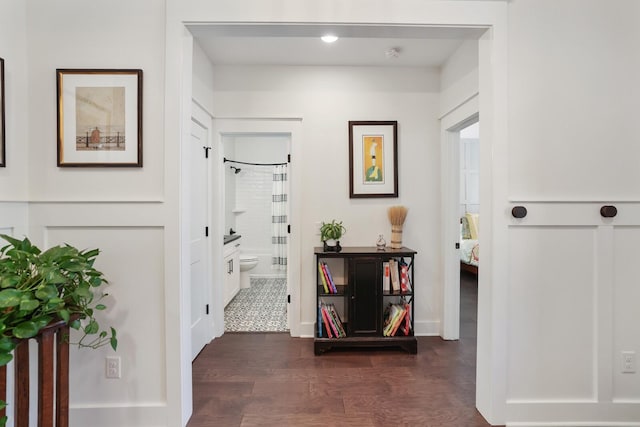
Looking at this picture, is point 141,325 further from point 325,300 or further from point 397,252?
point 397,252

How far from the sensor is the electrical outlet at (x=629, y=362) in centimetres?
177

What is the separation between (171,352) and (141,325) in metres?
0.22

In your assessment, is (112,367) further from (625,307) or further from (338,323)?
(625,307)

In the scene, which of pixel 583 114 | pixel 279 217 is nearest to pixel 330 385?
pixel 583 114

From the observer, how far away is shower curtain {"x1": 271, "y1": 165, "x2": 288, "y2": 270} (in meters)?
5.53

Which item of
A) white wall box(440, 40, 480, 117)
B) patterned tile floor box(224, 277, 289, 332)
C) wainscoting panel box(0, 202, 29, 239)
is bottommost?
patterned tile floor box(224, 277, 289, 332)

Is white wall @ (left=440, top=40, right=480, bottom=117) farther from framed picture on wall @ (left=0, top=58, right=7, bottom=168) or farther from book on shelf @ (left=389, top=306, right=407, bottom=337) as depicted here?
framed picture on wall @ (left=0, top=58, right=7, bottom=168)

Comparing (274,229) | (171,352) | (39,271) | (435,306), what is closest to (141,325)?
(171,352)

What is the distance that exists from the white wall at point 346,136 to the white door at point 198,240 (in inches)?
20.0

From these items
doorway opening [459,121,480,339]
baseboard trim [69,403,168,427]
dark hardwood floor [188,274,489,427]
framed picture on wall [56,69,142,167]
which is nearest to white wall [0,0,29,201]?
framed picture on wall [56,69,142,167]

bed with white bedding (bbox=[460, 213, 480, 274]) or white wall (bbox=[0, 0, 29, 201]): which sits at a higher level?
white wall (bbox=[0, 0, 29, 201])

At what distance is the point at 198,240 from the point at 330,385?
158 cm

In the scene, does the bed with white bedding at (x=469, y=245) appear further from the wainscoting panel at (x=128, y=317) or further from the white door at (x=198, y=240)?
the wainscoting panel at (x=128, y=317)

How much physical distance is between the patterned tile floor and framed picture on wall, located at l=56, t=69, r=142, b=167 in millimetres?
2105
